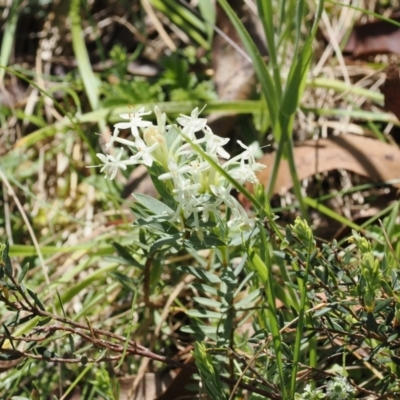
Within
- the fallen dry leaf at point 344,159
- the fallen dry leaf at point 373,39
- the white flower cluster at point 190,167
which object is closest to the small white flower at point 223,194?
the white flower cluster at point 190,167

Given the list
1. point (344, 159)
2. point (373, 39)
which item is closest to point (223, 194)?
point (344, 159)

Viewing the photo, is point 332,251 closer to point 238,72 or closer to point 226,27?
point 238,72

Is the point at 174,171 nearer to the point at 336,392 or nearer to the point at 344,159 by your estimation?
the point at 336,392

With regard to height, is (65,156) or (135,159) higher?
(135,159)

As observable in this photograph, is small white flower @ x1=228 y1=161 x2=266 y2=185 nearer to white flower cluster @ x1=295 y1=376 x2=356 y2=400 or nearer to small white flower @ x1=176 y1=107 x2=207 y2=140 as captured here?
small white flower @ x1=176 y1=107 x2=207 y2=140

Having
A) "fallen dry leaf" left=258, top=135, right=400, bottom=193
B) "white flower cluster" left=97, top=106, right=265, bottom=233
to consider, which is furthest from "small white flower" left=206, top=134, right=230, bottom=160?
"fallen dry leaf" left=258, top=135, right=400, bottom=193

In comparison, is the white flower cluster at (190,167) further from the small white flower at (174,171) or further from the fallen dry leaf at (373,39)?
the fallen dry leaf at (373,39)

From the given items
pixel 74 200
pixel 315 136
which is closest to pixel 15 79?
pixel 74 200
